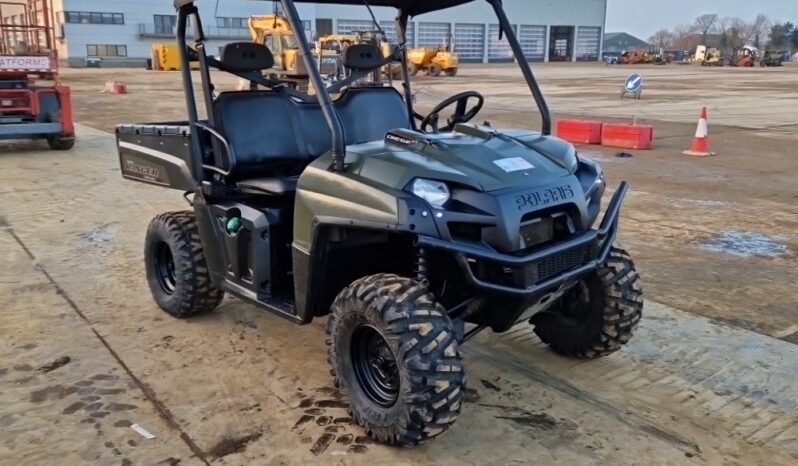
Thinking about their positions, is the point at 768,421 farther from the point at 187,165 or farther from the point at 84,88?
the point at 84,88

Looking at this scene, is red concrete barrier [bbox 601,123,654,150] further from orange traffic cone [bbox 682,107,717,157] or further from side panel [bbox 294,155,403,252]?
side panel [bbox 294,155,403,252]

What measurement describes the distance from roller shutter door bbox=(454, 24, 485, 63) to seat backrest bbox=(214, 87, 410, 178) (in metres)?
61.9

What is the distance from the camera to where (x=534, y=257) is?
2748 millimetres

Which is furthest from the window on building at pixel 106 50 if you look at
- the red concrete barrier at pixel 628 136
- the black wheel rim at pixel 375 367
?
the black wheel rim at pixel 375 367

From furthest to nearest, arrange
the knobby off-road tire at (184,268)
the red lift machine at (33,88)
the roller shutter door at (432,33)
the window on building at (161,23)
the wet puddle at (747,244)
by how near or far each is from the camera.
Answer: the roller shutter door at (432,33)
the window on building at (161,23)
the red lift machine at (33,88)
the wet puddle at (747,244)
the knobby off-road tire at (184,268)

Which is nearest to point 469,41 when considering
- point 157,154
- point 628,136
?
point 628,136

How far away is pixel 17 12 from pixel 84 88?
15.9 metres

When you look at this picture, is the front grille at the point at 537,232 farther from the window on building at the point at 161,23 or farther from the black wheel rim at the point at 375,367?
the window on building at the point at 161,23

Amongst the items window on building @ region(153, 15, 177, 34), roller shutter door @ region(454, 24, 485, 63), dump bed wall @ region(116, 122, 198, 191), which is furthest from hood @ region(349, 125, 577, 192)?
roller shutter door @ region(454, 24, 485, 63)

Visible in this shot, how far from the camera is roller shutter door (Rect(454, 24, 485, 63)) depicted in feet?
210

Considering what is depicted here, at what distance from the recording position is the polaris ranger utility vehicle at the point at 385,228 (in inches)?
107

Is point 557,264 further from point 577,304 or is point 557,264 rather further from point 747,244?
point 747,244

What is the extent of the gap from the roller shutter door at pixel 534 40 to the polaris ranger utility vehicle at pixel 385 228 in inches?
2712

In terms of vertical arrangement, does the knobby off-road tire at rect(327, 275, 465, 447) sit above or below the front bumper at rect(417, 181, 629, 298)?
below
